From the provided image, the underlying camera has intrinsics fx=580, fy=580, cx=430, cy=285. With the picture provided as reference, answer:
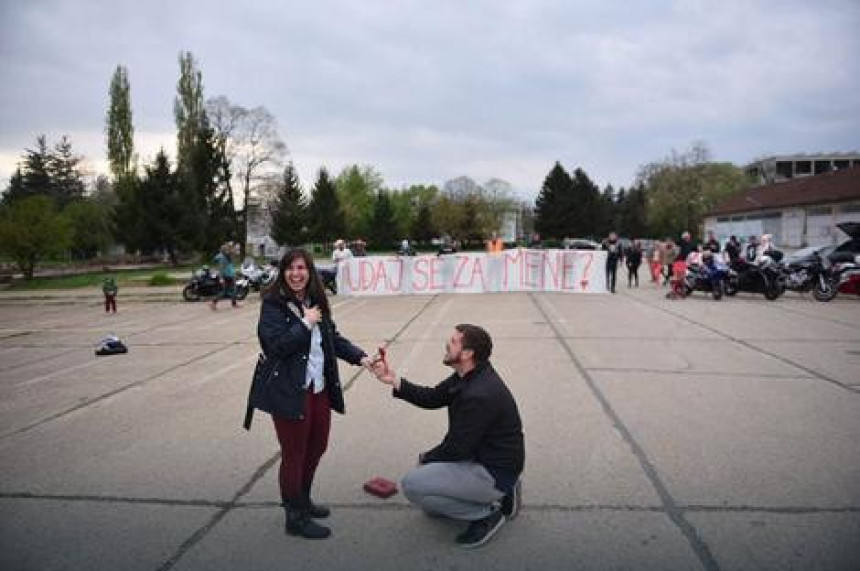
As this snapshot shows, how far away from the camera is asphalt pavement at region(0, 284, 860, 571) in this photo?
11.0 ft

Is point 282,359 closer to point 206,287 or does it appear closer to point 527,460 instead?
point 527,460

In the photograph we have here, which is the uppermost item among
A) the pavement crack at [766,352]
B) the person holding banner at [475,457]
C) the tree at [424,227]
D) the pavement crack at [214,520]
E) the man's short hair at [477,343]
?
the tree at [424,227]

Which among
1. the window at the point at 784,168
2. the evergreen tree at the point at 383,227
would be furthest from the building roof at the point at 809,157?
the evergreen tree at the point at 383,227

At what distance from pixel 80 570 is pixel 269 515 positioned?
108 cm

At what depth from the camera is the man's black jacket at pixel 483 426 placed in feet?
11.3

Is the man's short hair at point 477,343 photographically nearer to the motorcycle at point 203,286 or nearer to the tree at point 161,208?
the motorcycle at point 203,286

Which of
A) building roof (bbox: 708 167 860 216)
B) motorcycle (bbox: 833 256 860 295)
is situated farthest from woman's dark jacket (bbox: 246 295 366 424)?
building roof (bbox: 708 167 860 216)

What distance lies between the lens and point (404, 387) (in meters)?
3.90

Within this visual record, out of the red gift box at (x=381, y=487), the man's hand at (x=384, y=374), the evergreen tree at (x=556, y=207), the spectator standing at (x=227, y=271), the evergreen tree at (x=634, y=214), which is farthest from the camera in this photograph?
the evergreen tree at (x=634, y=214)

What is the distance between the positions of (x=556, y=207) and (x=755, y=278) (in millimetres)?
67854

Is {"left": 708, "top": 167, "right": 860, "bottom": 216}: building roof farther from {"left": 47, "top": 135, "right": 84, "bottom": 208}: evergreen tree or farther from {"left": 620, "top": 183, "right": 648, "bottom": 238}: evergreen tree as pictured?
{"left": 47, "top": 135, "right": 84, "bottom": 208}: evergreen tree

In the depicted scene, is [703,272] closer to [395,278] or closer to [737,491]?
[395,278]

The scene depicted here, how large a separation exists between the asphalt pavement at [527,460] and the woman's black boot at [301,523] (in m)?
0.07

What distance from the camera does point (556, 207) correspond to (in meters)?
→ 82.5
